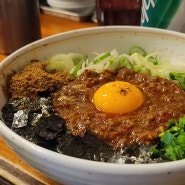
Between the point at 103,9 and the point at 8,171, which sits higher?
the point at 103,9

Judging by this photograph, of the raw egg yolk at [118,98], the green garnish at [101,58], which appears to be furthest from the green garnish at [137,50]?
the raw egg yolk at [118,98]

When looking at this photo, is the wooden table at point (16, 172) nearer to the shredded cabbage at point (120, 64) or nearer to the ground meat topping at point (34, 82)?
the ground meat topping at point (34, 82)

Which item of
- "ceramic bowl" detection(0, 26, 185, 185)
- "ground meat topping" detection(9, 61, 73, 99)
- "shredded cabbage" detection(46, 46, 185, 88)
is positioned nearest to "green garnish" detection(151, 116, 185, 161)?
"ceramic bowl" detection(0, 26, 185, 185)

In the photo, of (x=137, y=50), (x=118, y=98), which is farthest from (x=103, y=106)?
(x=137, y=50)

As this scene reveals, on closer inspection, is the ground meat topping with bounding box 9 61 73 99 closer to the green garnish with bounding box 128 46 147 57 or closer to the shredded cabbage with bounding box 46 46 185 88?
the shredded cabbage with bounding box 46 46 185 88

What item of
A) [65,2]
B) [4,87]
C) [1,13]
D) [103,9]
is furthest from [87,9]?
[4,87]

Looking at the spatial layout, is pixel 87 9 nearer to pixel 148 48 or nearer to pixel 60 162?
pixel 148 48
